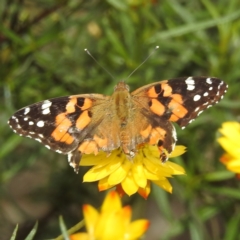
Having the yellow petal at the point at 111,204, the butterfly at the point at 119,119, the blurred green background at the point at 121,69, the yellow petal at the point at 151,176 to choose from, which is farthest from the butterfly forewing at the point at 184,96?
the blurred green background at the point at 121,69

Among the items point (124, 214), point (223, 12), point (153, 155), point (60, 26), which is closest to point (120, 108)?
point (153, 155)

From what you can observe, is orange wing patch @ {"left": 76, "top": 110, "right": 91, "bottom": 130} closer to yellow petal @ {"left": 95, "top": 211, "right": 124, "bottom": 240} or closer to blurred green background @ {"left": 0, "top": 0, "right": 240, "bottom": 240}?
yellow petal @ {"left": 95, "top": 211, "right": 124, "bottom": 240}

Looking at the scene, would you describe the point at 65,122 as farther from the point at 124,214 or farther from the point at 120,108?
the point at 124,214

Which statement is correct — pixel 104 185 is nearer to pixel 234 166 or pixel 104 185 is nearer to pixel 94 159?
pixel 94 159

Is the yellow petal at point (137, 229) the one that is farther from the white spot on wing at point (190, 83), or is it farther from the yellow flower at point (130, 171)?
the white spot on wing at point (190, 83)

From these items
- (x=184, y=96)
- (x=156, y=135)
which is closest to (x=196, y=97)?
(x=184, y=96)

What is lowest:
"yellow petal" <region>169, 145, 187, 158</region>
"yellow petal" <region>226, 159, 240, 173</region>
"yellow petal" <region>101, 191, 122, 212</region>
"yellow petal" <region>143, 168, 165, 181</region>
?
"yellow petal" <region>101, 191, 122, 212</region>

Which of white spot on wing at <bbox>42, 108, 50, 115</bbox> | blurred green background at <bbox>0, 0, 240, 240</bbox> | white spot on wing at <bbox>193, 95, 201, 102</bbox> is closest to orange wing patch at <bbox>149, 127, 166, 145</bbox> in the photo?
white spot on wing at <bbox>193, 95, 201, 102</bbox>

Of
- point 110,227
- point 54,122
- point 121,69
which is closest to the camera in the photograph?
point 110,227
